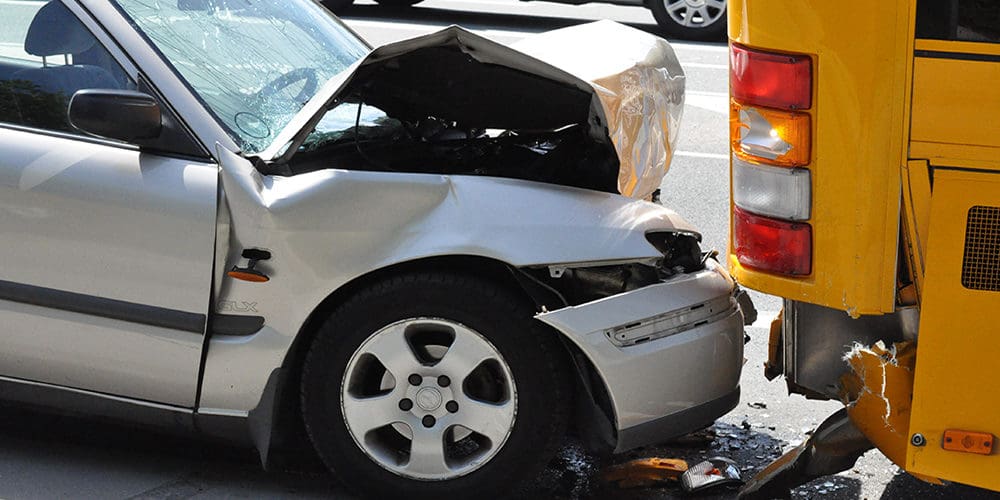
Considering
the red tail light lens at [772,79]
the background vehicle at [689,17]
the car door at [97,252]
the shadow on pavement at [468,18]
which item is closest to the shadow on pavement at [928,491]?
the red tail light lens at [772,79]

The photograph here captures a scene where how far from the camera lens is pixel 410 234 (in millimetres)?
3729

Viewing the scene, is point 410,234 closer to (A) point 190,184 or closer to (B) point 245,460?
(A) point 190,184

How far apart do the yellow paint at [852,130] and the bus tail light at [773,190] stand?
0.03 metres

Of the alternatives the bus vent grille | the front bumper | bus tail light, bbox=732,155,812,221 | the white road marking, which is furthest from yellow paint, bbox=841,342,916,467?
the white road marking

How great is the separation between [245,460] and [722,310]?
1544 millimetres

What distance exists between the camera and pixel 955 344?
A: 3.16 metres

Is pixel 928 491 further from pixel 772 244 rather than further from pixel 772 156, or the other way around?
pixel 772 156

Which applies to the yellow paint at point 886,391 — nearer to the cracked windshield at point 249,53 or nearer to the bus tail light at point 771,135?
the bus tail light at point 771,135

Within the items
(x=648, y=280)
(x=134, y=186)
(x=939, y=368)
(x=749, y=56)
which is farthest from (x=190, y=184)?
(x=939, y=368)

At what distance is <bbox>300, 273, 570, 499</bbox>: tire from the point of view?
12.1 ft

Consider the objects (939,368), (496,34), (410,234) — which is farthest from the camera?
(496,34)

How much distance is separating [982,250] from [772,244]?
19.3 inches

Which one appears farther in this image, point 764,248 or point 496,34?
point 496,34

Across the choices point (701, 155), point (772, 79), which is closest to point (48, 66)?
point (772, 79)
